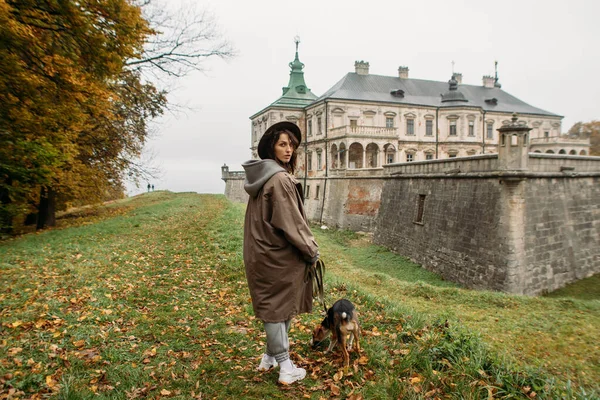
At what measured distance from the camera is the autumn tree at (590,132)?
42.3 metres

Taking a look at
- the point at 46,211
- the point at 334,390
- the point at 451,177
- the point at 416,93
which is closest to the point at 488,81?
the point at 416,93

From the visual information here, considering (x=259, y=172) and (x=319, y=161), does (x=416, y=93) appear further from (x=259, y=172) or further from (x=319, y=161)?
(x=259, y=172)

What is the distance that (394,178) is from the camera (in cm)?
2202

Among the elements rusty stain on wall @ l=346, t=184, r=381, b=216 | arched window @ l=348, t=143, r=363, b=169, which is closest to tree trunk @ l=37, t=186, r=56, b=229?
rusty stain on wall @ l=346, t=184, r=381, b=216

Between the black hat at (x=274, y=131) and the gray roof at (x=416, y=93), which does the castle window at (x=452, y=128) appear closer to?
the gray roof at (x=416, y=93)

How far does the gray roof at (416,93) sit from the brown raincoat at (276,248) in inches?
1206

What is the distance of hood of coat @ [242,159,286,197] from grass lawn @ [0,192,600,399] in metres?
2.00

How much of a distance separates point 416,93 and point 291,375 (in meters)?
38.1

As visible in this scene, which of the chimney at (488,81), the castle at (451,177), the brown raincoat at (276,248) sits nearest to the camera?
the brown raincoat at (276,248)

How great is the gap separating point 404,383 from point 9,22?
6383 mm

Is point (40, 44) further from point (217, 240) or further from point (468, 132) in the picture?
point (468, 132)

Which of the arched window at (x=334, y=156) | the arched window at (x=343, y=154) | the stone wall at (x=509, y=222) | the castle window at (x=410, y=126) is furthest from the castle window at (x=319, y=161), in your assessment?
the stone wall at (x=509, y=222)

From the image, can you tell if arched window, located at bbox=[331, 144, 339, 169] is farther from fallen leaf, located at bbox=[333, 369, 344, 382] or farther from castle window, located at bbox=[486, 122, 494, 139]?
fallen leaf, located at bbox=[333, 369, 344, 382]

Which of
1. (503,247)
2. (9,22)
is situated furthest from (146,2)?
(503,247)
